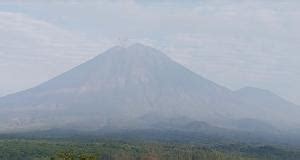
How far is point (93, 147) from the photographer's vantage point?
407 feet

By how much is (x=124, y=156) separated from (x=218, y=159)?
1785 cm

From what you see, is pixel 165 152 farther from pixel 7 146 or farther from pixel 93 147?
pixel 7 146

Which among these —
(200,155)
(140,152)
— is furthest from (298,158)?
(140,152)

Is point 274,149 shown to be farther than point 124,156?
Yes

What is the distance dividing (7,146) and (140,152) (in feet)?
87.6

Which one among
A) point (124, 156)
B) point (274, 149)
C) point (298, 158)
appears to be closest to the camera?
point (124, 156)

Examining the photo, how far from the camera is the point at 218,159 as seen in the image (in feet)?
373

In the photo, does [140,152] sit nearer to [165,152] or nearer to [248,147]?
[165,152]

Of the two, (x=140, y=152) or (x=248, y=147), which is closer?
(x=140, y=152)

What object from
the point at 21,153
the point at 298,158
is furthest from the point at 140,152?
the point at 298,158

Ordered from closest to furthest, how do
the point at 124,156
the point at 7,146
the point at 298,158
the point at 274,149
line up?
the point at 124,156, the point at 7,146, the point at 298,158, the point at 274,149

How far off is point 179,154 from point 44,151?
26683 millimetres

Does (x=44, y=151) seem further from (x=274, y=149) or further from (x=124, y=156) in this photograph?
(x=274, y=149)

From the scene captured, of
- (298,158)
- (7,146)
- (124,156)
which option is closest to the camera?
(124,156)
